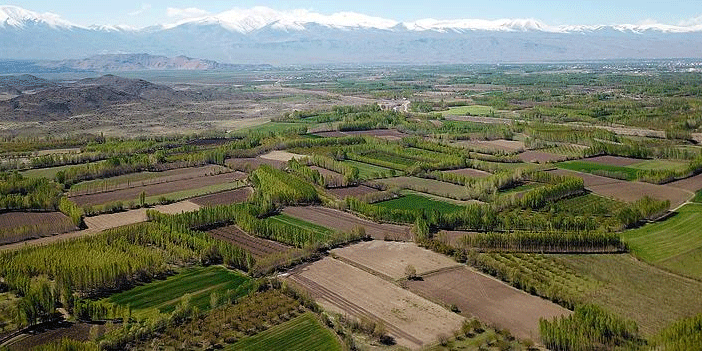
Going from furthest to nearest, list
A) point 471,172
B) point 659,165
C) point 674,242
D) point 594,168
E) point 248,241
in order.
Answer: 1. point 659,165
2. point 594,168
3. point 471,172
4. point 248,241
5. point 674,242

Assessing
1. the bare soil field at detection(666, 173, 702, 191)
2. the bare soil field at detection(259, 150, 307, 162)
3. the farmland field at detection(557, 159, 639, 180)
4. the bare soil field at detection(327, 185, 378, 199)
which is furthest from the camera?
the bare soil field at detection(259, 150, 307, 162)

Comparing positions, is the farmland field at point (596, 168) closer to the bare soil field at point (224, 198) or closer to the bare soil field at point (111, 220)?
the bare soil field at point (224, 198)

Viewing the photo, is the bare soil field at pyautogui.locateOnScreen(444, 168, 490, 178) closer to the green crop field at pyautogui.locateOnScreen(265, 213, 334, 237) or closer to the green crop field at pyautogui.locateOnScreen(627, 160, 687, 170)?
the green crop field at pyautogui.locateOnScreen(627, 160, 687, 170)

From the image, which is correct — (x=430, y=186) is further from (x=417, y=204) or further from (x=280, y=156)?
(x=280, y=156)

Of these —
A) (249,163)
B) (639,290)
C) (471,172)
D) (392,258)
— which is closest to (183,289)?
(392,258)

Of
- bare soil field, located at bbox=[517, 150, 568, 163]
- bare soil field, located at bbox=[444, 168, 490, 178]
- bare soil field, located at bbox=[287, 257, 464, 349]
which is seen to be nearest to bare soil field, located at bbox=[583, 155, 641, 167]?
bare soil field, located at bbox=[517, 150, 568, 163]

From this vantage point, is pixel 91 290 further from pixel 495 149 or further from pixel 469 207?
pixel 495 149
